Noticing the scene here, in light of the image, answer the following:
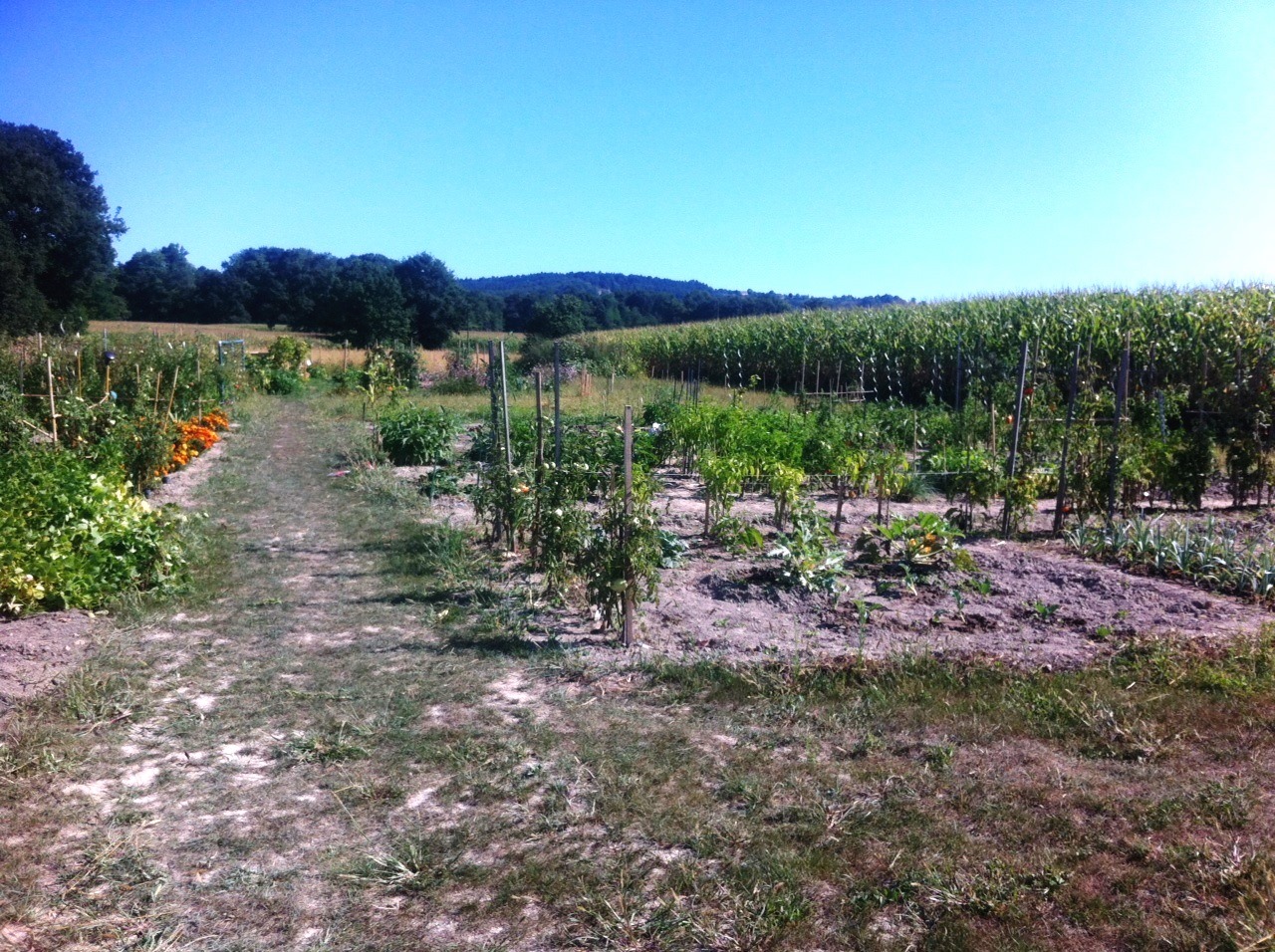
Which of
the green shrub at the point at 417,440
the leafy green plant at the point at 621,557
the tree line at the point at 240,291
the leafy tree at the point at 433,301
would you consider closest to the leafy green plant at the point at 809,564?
the leafy green plant at the point at 621,557

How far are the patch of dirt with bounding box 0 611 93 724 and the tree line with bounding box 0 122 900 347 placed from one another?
1105 inches

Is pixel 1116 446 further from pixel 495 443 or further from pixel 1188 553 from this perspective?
pixel 495 443

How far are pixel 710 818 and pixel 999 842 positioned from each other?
1.02 metres

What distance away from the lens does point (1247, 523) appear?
8484 mm

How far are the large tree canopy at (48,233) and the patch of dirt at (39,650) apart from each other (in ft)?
93.7

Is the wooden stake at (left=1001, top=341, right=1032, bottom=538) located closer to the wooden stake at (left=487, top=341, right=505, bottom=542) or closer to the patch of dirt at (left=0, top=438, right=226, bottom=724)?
the wooden stake at (left=487, top=341, right=505, bottom=542)

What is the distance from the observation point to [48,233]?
107 ft

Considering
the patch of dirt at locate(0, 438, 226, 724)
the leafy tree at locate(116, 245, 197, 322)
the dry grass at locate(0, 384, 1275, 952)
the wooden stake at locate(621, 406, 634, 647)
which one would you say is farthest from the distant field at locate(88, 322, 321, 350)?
the dry grass at locate(0, 384, 1275, 952)

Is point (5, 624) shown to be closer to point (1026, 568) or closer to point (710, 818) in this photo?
point (710, 818)

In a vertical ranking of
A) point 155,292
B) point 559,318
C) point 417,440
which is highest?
point 155,292

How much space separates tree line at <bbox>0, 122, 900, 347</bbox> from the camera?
31.5m

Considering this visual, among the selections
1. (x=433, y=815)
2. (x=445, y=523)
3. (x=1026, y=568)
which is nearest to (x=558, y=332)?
(x=445, y=523)

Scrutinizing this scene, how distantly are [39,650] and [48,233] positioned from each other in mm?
33402

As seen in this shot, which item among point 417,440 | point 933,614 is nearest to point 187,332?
point 417,440
